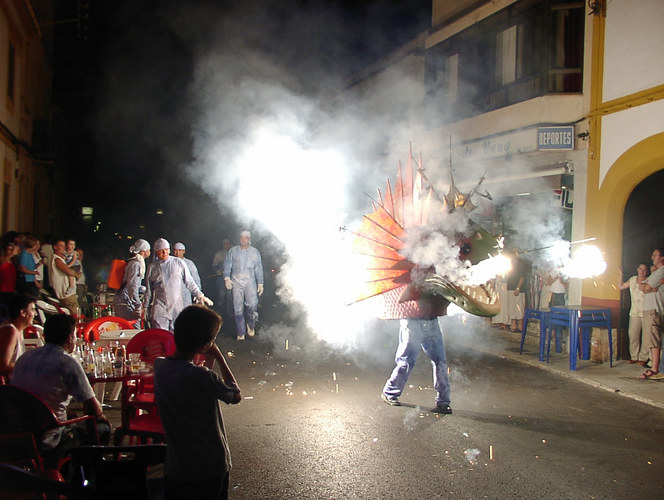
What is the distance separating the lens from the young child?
253 centimetres


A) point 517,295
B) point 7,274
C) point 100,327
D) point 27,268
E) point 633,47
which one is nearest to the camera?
point 100,327

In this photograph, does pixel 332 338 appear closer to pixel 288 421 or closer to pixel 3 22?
pixel 288 421

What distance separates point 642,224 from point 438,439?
653 cm

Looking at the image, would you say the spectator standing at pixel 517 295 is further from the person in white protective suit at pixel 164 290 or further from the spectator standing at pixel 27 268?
the spectator standing at pixel 27 268

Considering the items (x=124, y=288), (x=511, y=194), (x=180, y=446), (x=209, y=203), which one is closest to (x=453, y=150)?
(x=511, y=194)

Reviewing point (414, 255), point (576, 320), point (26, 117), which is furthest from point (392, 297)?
point (26, 117)

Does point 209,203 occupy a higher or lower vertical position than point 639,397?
higher

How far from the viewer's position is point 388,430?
5102 mm

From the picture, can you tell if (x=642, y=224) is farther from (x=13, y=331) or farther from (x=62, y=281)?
(x=62, y=281)

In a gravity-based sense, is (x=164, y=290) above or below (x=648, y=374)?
above

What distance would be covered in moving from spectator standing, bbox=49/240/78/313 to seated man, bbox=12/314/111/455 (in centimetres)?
634

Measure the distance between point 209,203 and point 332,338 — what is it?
10.7 metres

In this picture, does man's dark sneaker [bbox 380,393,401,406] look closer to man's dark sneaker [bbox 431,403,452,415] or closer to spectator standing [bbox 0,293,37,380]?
man's dark sneaker [bbox 431,403,452,415]

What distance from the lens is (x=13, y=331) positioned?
411 cm
